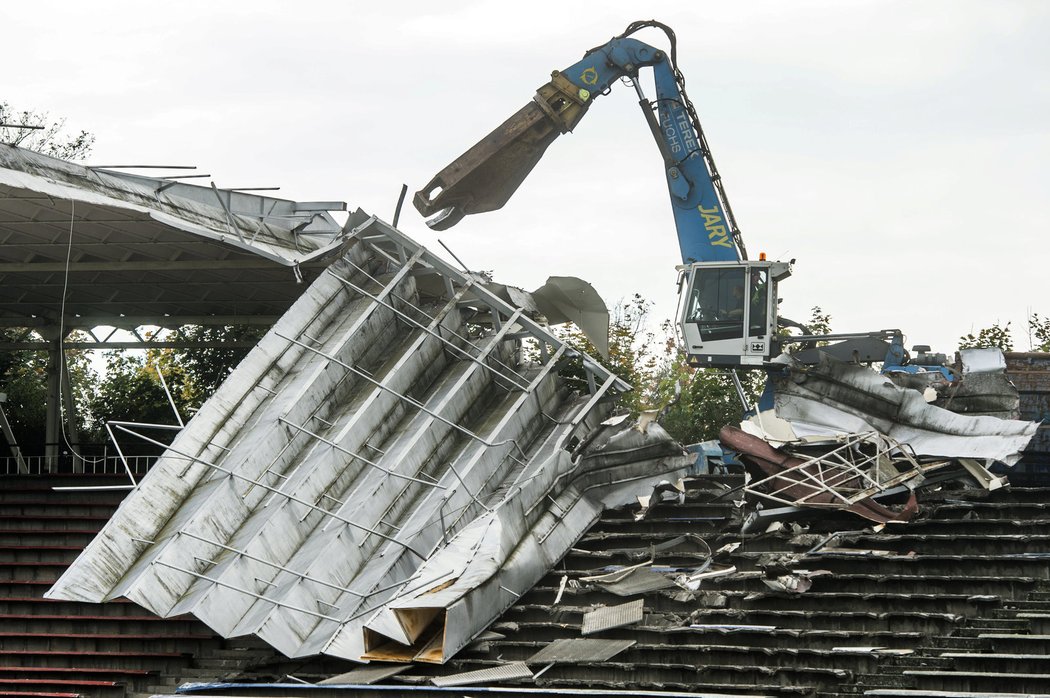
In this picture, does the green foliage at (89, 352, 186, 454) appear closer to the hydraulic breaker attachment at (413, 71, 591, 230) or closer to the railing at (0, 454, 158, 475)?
the railing at (0, 454, 158, 475)

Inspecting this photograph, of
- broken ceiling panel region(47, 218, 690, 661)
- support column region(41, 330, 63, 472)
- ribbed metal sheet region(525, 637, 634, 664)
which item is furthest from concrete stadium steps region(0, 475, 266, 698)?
support column region(41, 330, 63, 472)

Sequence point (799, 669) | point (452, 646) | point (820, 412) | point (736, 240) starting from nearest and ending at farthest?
1. point (799, 669)
2. point (452, 646)
3. point (820, 412)
4. point (736, 240)

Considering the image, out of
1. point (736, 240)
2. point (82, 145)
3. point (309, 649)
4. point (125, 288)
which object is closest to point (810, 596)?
point (309, 649)

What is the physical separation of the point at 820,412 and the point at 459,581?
7.32 metres

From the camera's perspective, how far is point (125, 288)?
90.5ft

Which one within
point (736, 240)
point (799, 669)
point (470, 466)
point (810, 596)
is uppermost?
point (736, 240)

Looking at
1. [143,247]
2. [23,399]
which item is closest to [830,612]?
[143,247]

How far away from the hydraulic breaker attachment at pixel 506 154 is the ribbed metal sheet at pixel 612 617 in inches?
385

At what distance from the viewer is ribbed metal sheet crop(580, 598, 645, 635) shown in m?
17.0

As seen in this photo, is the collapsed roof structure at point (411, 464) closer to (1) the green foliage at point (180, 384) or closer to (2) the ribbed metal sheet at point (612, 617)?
(2) the ribbed metal sheet at point (612, 617)

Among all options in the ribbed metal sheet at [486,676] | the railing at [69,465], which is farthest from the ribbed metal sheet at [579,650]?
the railing at [69,465]

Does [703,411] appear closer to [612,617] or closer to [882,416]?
[882,416]

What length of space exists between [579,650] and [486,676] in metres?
1.36

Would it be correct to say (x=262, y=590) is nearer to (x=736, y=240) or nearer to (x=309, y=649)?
(x=309, y=649)
